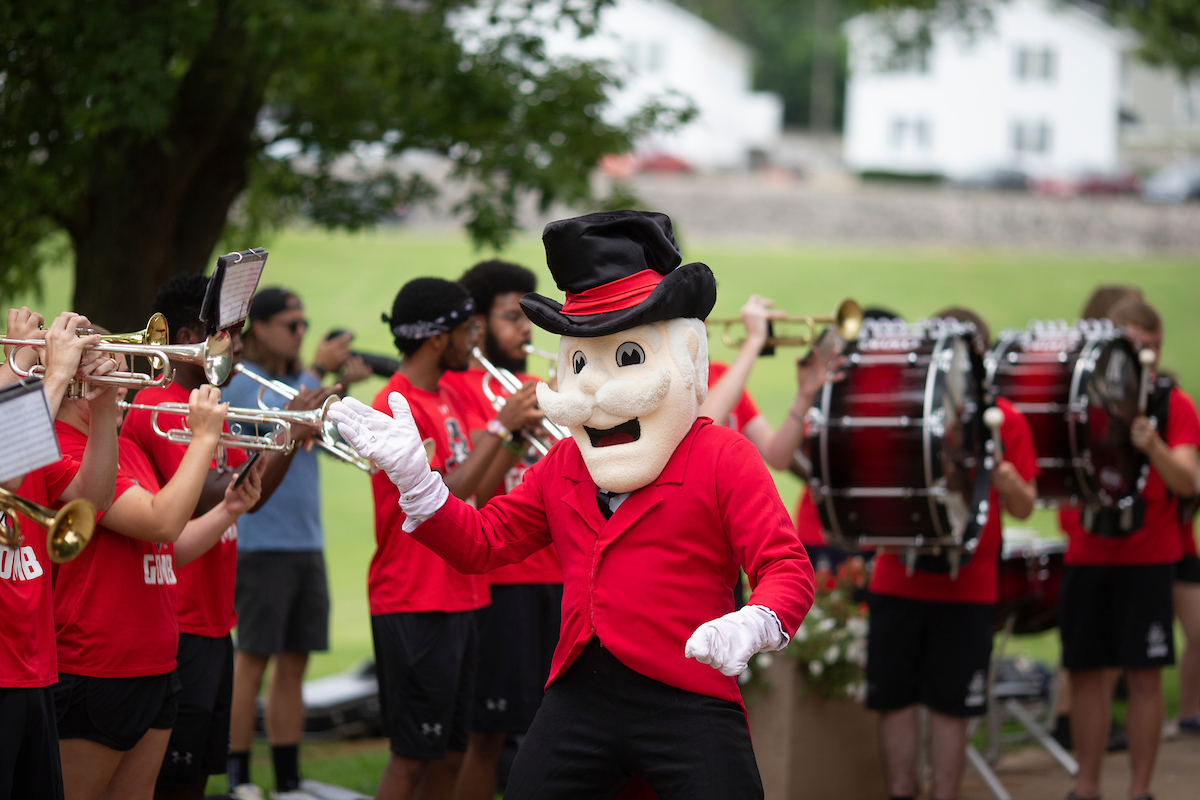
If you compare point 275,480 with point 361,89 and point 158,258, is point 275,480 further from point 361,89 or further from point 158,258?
point 361,89

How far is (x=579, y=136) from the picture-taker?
24.0ft

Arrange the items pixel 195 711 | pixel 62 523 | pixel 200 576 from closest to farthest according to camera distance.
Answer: pixel 62 523
pixel 195 711
pixel 200 576

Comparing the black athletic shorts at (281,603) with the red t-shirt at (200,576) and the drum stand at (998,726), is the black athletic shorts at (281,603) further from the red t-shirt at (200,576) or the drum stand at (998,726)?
the drum stand at (998,726)

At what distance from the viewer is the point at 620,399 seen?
10.8 feet

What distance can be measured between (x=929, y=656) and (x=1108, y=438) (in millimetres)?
1471

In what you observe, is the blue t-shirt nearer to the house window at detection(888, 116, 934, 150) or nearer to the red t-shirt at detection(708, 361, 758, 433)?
the red t-shirt at detection(708, 361, 758, 433)

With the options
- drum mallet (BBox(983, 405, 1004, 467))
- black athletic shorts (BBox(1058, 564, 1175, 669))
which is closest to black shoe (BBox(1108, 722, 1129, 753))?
black athletic shorts (BBox(1058, 564, 1175, 669))

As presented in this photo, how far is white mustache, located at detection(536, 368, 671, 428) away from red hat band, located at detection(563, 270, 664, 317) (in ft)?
0.64

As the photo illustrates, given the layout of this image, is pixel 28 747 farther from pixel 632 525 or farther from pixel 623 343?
pixel 623 343

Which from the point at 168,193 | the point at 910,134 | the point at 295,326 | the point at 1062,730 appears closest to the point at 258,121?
the point at 168,193

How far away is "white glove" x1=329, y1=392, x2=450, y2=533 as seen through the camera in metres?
3.15

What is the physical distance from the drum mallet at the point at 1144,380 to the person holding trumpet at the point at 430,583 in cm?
323

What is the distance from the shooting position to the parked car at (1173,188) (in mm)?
38000

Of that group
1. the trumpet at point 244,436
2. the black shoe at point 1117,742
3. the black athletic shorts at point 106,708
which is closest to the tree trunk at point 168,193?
the trumpet at point 244,436
